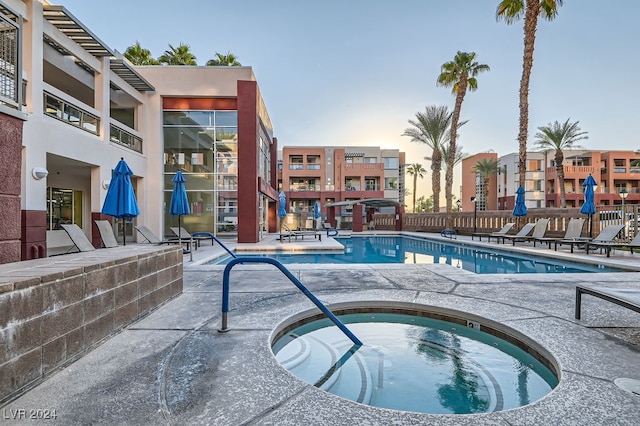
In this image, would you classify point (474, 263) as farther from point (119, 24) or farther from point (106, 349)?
point (119, 24)

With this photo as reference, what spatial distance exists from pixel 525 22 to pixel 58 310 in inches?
836

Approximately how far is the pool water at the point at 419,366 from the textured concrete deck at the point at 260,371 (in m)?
0.30

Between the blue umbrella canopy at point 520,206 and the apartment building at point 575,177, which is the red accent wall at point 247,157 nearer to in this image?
the blue umbrella canopy at point 520,206

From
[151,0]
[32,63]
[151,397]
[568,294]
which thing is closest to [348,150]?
[151,0]

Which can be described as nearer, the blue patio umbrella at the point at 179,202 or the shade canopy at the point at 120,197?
the shade canopy at the point at 120,197

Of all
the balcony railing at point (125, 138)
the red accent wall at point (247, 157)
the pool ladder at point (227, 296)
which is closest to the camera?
the pool ladder at point (227, 296)

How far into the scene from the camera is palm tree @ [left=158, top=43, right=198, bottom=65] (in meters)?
25.3

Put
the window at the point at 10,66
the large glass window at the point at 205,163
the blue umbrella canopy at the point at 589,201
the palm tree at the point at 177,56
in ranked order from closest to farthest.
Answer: the window at the point at 10,66, the blue umbrella canopy at the point at 589,201, the large glass window at the point at 205,163, the palm tree at the point at 177,56

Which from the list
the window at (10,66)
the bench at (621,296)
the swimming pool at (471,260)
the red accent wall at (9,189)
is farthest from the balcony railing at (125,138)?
the bench at (621,296)

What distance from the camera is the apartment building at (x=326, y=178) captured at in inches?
1505

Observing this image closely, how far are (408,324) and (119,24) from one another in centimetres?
3081

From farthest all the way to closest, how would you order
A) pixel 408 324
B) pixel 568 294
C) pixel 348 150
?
pixel 348 150, pixel 568 294, pixel 408 324

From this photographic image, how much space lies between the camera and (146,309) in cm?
363

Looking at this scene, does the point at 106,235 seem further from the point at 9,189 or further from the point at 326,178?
the point at 326,178
